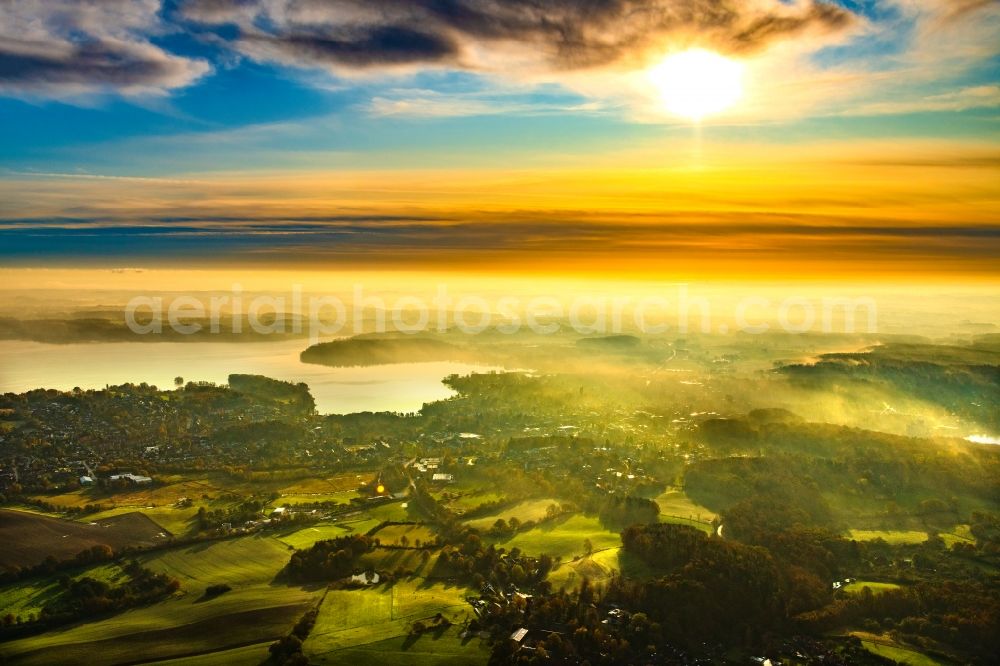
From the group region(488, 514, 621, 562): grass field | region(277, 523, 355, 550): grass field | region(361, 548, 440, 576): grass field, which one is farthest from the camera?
region(277, 523, 355, 550): grass field

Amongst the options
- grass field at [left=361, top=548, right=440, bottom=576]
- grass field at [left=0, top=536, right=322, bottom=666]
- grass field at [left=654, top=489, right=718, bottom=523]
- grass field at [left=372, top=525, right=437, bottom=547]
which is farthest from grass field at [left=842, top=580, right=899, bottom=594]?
grass field at [left=0, top=536, right=322, bottom=666]

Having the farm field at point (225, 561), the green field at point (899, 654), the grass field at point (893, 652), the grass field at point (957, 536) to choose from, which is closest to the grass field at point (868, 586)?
the grass field at point (893, 652)

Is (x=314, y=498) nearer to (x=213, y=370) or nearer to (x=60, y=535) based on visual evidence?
(x=60, y=535)

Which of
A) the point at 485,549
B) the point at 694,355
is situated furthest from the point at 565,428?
the point at 694,355

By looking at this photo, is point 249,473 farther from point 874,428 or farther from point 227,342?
point 227,342

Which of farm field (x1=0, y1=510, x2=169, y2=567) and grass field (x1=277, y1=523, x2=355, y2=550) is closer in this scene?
farm field (x1=0, y1=510, x2=169, y2=567)

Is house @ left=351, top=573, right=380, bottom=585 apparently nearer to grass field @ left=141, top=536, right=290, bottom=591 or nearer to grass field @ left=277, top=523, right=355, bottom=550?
grass field @ left=141, top=536, right=290, bottom=591
